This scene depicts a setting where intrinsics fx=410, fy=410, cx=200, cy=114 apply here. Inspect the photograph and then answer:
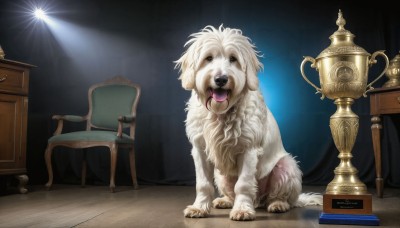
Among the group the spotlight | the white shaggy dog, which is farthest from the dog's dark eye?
the spotlight

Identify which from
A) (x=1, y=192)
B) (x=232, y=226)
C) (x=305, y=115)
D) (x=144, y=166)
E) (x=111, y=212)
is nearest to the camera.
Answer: (x=232, y=226)

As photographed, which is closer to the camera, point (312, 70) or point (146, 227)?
point (146, 227)

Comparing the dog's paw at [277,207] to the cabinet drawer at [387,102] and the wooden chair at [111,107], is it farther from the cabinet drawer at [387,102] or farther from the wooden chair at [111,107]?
the wooden chair at [111,107]

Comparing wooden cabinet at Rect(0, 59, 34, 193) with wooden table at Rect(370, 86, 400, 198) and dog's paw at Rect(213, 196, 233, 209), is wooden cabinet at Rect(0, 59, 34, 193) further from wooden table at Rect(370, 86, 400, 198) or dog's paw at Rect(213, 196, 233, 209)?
wooden table at Rect(370, 86, 400, 198)

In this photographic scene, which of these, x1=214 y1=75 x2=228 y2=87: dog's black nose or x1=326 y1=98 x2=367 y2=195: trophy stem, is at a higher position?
x1=214 y1=75 x2=228 y2=87: dog's black nose

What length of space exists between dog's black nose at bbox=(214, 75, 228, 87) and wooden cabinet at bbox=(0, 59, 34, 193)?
2.44 meters

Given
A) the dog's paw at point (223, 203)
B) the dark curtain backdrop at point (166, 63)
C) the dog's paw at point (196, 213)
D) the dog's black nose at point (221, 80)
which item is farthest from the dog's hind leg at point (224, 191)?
the dark curtain backdrop at point (166, 63)

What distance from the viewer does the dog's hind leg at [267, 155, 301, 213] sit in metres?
2.70

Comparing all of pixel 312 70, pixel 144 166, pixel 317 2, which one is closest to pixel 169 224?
pixel 144 166

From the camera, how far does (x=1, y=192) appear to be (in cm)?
404

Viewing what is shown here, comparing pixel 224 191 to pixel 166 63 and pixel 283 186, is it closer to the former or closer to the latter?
pixel 283 186

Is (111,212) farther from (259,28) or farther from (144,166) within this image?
(259,28)

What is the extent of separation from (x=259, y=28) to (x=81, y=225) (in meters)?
3.38

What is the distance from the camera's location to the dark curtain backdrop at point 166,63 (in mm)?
4664
